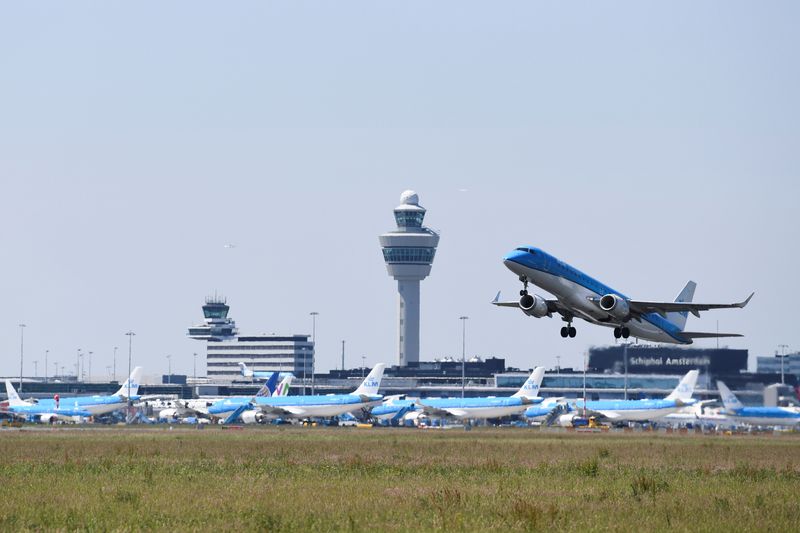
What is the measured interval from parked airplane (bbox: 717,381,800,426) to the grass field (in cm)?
7576

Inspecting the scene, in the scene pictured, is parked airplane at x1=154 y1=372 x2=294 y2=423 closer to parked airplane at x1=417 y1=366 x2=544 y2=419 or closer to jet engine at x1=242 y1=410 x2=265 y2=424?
jet engine at x1=242 y1=410 x2=265 y2=424

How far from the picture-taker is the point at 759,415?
164 m

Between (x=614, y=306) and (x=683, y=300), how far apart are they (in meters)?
23.1

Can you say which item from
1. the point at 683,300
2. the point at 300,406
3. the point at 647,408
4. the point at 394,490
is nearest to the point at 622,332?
the point at 683,300

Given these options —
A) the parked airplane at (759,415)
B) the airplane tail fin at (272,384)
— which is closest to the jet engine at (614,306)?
the parked airplane at (759,415)

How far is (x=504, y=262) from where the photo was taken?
73562 mm

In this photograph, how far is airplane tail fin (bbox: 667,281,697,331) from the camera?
9288 centimetres

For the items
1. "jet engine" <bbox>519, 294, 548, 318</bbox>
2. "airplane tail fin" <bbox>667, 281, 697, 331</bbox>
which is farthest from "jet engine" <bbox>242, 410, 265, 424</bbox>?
"jet engine" <bbox>519, 294, 548, 318</bbox>

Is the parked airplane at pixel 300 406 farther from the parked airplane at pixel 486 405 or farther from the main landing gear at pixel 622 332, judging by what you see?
the main landing gear at pixel 622 332

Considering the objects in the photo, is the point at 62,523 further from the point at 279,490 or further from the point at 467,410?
the point at 467,410

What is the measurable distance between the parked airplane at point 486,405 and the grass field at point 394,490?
8651 cm

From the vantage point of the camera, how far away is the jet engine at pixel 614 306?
77.7m

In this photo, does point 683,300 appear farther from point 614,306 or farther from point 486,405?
point 486,405

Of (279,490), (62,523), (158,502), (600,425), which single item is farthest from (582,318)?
(600,425)
